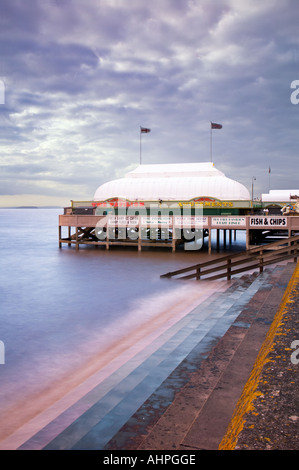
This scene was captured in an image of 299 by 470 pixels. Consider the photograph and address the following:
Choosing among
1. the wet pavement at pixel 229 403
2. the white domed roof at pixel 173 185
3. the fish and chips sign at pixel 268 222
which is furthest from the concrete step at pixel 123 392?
the white domed roof at pixel 173 185

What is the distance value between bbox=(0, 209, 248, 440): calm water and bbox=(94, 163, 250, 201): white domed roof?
10.4m

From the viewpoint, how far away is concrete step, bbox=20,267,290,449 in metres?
4.34

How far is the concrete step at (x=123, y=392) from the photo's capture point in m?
4.34

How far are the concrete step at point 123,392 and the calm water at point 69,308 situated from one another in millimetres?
1378

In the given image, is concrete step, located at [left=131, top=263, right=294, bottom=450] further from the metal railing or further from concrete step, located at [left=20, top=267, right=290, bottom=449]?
the metal railing

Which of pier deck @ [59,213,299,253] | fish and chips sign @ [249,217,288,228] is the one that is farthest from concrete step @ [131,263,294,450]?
pier deck @ [59,213,299,253]

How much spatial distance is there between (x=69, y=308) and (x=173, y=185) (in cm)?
2521

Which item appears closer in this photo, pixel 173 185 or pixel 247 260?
pixel 247 260

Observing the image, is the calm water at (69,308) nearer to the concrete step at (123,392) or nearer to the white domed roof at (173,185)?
the concrete step at (123,392)

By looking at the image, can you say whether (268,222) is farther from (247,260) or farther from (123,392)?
(123,392)

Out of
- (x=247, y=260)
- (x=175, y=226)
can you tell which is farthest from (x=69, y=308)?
(x=175, y=226)

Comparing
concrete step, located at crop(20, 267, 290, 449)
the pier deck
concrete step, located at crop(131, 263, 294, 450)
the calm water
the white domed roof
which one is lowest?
the calm water

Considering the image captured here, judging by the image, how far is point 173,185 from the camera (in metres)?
37.2

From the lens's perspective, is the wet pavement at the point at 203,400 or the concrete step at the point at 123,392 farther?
the concrete step at the point at 123,392
